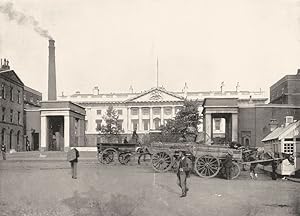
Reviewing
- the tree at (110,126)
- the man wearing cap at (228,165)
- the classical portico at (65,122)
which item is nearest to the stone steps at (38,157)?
the tree at (110,126)

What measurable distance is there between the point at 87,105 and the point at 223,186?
83.9ft

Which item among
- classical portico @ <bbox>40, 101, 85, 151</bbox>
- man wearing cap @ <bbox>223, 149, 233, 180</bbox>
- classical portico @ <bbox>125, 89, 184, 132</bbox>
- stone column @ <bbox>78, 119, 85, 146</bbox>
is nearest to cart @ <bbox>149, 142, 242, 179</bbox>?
man wearing cap @ <bbox>223, 149, 233, 180</bbox>

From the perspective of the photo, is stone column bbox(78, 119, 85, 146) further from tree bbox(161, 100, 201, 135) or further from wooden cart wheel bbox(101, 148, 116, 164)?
wooden cart wheel bbox(101, 148, 116, 164)

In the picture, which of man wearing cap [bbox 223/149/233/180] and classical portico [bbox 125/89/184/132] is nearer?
man wearing cap [bbox 223/149/233/180]

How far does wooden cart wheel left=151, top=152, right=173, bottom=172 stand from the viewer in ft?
54.0

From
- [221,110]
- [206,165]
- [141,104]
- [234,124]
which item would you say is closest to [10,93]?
[221,110]

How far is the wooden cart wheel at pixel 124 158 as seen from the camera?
20625 millimetres

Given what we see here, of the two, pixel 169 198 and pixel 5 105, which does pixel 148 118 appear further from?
pixel 169 198

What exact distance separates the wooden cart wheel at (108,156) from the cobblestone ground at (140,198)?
6.86m

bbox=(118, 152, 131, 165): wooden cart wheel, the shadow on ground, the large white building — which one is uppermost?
the large white building

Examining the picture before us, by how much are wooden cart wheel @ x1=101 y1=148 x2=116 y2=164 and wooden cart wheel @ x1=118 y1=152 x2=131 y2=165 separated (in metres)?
0.39

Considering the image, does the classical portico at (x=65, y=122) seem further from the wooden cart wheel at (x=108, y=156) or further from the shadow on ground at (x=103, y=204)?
the shadow on ground at (x=103, y=204)

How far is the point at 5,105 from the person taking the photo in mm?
33438

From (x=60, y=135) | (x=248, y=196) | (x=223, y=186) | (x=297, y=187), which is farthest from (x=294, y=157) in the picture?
(x=60, y=135)
